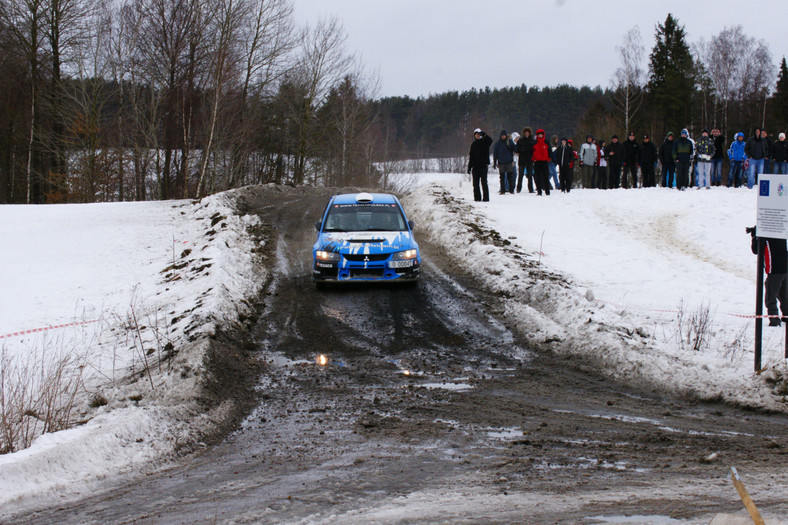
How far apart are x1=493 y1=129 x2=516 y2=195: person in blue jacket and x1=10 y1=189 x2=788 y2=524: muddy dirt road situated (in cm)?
1398

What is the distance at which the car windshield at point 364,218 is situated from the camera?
12227mm

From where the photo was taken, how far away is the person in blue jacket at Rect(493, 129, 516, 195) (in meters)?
22.3

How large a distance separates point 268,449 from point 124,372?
347cm

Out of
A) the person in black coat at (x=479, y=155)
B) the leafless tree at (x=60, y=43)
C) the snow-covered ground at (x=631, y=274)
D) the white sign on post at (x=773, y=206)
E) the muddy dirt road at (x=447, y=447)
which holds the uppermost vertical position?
the leafless tree at (x=60, y=43)

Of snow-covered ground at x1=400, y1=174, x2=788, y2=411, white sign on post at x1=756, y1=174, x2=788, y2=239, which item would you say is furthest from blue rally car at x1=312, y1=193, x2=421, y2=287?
white sign on post at x1=756, y1=174, x2=788, y2=239

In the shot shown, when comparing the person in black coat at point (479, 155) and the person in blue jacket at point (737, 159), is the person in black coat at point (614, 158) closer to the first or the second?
the person in blue jacket at point (737, 159)

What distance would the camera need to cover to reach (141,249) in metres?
16.6

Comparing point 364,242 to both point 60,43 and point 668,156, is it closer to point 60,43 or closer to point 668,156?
point 668,156

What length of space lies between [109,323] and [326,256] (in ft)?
12.6

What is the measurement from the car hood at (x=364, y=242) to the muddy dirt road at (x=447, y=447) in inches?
84.5

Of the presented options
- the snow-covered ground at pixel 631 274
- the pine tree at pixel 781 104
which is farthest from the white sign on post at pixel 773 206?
the pine tree at pixel 781 104

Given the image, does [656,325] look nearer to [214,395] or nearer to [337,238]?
[337,238]

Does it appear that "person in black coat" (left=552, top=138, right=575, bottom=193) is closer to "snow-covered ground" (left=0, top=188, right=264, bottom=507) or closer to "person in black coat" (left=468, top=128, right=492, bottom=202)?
"person in black coat" (left=468, top=128, right=492, bottom=202)

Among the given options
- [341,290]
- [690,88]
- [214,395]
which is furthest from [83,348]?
[690,88]
